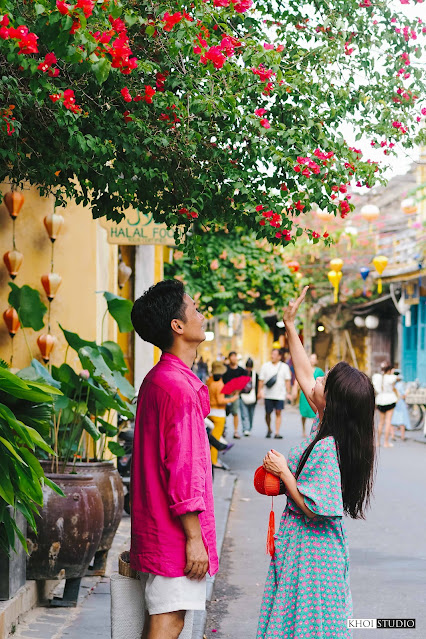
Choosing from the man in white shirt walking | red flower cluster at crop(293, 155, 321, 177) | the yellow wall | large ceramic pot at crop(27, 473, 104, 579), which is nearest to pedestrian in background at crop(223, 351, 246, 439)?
the man in white shirt walking

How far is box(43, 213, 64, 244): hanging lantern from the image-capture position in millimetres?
A: 8820

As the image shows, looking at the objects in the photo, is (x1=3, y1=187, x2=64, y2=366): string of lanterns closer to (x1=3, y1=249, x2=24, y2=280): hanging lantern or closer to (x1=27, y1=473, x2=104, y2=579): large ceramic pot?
(x1=3, y1=249, x2=24, y2=280): hanging lantern

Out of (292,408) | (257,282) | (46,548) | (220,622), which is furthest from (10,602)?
(292,408)

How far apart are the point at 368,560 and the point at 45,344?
351 cm

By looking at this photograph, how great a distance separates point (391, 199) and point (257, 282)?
24168mm

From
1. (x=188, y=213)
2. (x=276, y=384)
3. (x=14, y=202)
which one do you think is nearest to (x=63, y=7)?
(x=188, y=213)

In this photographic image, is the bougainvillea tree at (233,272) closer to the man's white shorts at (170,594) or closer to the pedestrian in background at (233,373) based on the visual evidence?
the pedestrian in background at (233,373)

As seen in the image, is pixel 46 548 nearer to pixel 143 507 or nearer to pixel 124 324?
pixel 124 324

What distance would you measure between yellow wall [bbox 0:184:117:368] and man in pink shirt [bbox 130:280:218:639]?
552cm

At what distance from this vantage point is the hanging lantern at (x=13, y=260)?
A: 8.53m

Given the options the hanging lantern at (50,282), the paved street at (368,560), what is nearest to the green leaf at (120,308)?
the hanging lantern at (50,282)

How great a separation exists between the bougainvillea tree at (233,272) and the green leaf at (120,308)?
12731mm

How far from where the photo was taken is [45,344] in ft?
28.8

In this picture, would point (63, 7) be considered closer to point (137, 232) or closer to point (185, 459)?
point (185, 459)
